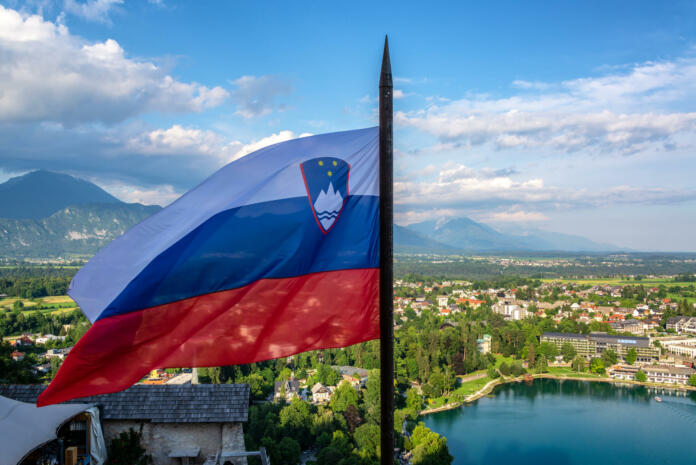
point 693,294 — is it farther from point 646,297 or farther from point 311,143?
point 311,143

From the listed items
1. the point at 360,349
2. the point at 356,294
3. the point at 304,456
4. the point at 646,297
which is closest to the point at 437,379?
the point at 360,349

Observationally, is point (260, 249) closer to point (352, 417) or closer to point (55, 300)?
point (352, 417)

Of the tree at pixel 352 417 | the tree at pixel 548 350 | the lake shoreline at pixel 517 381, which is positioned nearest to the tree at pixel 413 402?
the lake shoreline at pixel 517 381

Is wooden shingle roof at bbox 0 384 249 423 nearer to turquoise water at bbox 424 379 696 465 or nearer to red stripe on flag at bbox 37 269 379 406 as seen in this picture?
red stripe on flag at bbox 37 269 379 406

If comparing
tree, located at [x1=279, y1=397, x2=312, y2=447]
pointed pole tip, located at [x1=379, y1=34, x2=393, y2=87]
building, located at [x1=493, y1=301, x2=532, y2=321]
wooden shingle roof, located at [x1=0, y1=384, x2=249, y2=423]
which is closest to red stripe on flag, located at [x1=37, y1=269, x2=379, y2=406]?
pointed pole tip, located at [x1=379, y1=34, x2=393, y2=87]

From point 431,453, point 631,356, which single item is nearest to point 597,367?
point 631,356

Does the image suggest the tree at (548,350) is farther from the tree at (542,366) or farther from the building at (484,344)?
the building at (484,344)

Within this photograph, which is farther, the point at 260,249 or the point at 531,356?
the point at 531,356
